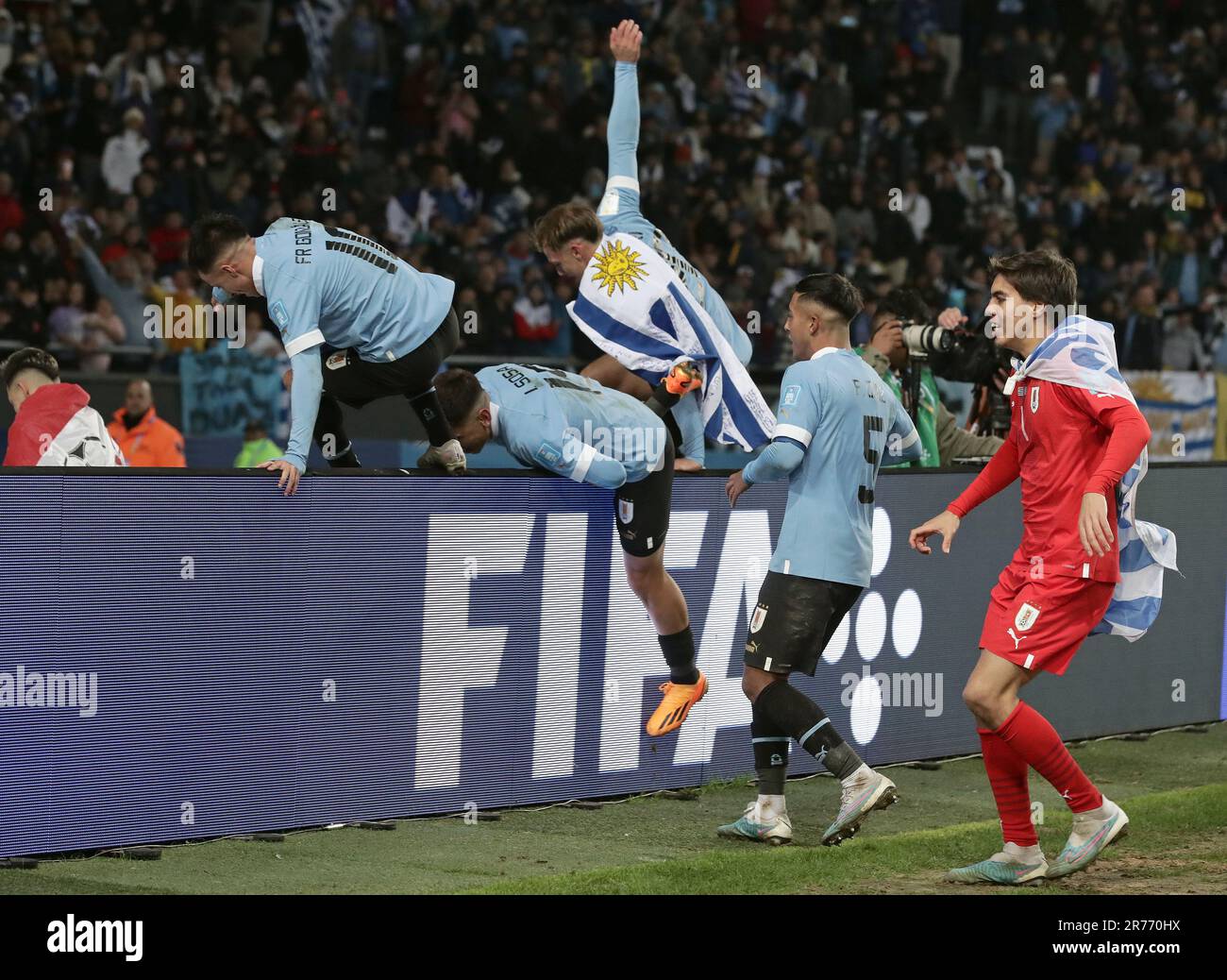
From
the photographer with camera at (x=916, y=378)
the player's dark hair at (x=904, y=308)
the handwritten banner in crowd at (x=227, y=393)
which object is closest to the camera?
the photographer with camera at (x=916, y=378)

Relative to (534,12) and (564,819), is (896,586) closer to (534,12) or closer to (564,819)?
(564,819)

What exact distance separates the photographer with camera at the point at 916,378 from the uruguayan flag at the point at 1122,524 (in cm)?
335

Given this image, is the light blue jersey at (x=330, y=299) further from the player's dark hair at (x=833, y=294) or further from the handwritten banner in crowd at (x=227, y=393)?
the handwritten banner in crowd at (x=227, y=393)

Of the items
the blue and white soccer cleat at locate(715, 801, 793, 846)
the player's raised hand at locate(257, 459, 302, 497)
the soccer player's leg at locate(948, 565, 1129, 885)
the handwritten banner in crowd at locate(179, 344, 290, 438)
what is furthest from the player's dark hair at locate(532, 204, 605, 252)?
the handwritten banner in crowd at locate(179, 344, 290, 438)

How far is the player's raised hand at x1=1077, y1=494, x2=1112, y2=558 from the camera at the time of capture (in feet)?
18.3

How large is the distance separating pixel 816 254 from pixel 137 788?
45.4 ft

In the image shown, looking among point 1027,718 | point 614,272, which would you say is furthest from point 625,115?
point 1027,718

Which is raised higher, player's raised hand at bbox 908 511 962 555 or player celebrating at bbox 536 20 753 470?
player celebrating at bbox 536 20 753 470

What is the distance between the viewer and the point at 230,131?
17.0m

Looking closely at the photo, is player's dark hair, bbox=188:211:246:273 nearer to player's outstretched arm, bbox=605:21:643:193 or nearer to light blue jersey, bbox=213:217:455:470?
light blue jersey, bbox=213:217:455:470

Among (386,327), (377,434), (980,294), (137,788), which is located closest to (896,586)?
→ (386,327)

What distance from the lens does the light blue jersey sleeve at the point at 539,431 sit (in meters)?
7.39

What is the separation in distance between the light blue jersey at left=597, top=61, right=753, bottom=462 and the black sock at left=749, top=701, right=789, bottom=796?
2.01 metres

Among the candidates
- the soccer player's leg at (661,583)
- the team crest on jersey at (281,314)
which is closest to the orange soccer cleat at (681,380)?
the soccer player's leg at (661,583)
